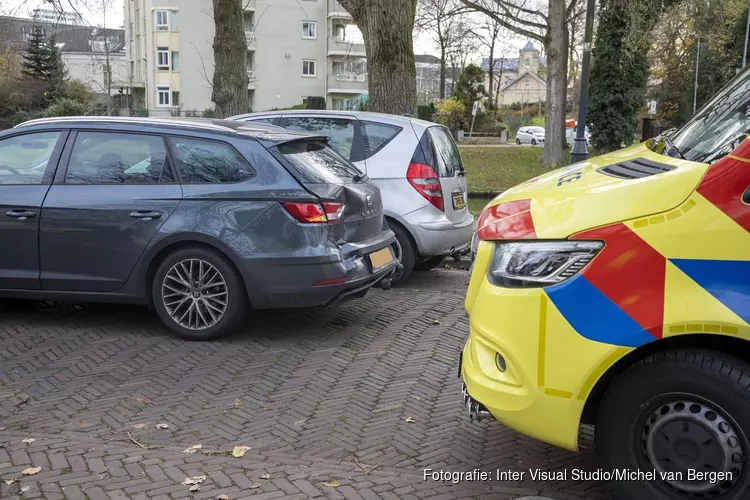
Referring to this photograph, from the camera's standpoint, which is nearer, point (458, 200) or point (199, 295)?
point (199, 295)

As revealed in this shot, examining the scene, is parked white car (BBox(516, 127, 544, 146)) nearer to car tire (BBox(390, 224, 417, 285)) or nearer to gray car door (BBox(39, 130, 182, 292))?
car tire (BBox(390, 224, 417, 285))

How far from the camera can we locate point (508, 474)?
12.0 ft

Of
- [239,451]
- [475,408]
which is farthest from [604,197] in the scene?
[239,451]

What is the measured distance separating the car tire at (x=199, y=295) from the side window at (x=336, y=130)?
8.38 feet

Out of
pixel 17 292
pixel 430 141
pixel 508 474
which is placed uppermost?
pixel 430 141

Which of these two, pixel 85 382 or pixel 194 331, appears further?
pixel 194 331

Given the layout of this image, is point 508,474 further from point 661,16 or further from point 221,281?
point 661,16

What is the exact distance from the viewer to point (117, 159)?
591 centimetres

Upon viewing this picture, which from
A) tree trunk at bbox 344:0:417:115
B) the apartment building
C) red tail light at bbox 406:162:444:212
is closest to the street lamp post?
tree trunk at bbox 344:0:417:115

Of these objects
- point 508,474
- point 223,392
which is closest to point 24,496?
point 223,392

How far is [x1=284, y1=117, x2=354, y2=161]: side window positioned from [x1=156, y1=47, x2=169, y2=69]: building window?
52.9 m

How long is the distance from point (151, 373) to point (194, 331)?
71 centimetres

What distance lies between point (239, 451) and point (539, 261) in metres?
1.96

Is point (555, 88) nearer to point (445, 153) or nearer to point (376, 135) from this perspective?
point (445, 153)
